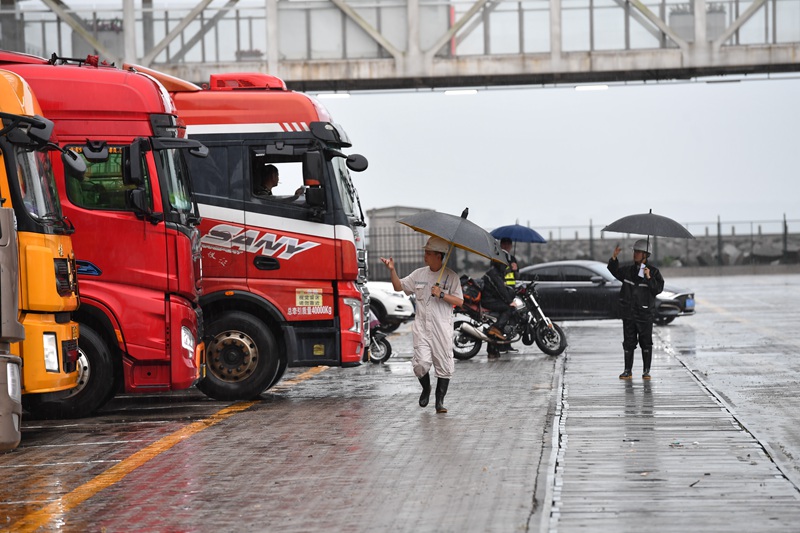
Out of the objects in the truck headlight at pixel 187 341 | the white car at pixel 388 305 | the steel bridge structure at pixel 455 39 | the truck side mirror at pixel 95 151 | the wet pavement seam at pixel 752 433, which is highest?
the steel bridge structure at pixel 455 39

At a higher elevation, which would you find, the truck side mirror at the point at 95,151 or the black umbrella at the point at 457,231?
the truck side mirror at the point at 95,151

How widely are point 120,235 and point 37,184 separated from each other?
61.4 inches

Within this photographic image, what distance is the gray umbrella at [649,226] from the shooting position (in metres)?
15.2

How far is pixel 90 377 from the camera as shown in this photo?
41.8ft

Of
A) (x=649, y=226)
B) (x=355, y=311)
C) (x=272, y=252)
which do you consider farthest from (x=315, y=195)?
(x=649, y=226)

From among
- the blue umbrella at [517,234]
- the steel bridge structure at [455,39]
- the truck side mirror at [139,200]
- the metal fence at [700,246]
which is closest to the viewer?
the truck side mirror at [139,200]

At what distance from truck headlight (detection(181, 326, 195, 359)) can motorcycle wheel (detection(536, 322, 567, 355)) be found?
26.1 feet

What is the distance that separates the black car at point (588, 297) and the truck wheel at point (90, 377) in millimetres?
14095

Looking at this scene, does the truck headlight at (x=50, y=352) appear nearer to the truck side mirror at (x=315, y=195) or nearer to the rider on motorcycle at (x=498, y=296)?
the truck side mirror at (x=315, y=195)

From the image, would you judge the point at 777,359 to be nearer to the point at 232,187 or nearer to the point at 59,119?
the point at 232,187

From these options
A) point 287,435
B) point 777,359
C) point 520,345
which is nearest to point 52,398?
point 287,435

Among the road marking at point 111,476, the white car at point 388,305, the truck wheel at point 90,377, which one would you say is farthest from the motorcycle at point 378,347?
the truck wheel at point 90,377

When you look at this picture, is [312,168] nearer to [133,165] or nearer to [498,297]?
[133,165]

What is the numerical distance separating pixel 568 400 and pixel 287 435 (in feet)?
11.4
